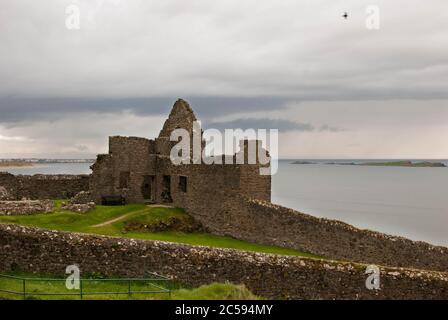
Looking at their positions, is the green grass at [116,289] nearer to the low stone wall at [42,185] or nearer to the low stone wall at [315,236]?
the low stone wall at [315,236]

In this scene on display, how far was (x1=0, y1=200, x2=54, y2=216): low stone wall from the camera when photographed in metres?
29.2

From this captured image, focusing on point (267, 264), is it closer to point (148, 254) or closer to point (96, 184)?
point (148, 254)

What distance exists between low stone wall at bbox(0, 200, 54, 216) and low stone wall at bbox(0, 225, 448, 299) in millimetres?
6675

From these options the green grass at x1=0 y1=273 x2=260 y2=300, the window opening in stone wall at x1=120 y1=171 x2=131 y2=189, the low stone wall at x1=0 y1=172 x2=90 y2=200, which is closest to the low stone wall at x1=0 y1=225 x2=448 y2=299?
the green grass at x1=0 y1=273 x2=260 y2=300

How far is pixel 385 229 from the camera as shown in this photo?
210 feet

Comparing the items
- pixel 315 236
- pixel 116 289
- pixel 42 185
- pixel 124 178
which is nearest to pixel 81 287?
pixel 116 289

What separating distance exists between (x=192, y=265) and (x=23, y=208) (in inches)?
447

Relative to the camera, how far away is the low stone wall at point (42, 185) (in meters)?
39.4

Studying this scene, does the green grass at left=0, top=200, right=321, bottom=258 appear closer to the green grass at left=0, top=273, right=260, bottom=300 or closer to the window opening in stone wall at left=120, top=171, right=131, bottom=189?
the window opening in stone wall at left=120, top=171, right=131, bottom=189

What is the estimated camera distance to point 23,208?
29.5 meters

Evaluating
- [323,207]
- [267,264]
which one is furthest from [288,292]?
[323,207]
